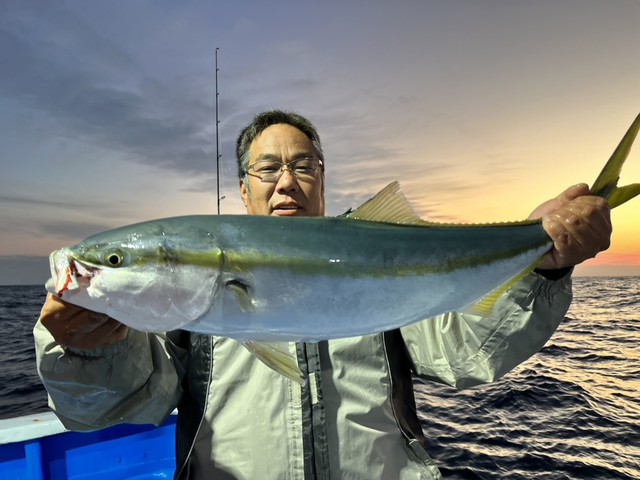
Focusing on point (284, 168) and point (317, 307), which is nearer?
point (317, 307)

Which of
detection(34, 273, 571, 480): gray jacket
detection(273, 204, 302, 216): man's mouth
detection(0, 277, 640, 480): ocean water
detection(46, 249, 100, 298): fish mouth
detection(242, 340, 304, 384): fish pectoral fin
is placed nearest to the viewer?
detection(46, 249, 100, 298): fish mouth

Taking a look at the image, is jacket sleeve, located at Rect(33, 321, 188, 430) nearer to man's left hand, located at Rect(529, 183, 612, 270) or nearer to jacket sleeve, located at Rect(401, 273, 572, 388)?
jacket sleeve, located at Rect(401, 273, 572, 388)

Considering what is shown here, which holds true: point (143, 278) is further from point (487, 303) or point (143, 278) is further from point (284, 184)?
point (284, 184)

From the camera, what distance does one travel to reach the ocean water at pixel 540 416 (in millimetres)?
7207

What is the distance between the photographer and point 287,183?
344 cm

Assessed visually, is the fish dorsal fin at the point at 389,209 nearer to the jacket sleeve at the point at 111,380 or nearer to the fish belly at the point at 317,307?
the fish belly at the point at 317,307

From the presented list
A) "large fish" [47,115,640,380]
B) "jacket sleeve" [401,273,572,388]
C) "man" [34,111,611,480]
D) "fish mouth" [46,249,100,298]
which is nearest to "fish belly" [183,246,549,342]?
"large fish" [47,115,640,380]

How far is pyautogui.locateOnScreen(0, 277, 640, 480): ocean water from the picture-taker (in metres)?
7.21

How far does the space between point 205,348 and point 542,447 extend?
7.70 metres

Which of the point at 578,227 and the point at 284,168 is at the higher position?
the point at 284,168

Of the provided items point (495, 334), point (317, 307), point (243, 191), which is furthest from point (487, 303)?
point (243, 191)

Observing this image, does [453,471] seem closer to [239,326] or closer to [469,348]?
[469,348]

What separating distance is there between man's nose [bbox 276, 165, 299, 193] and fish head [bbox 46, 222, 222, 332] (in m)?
1.66

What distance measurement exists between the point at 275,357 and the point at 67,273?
37.8 inches
